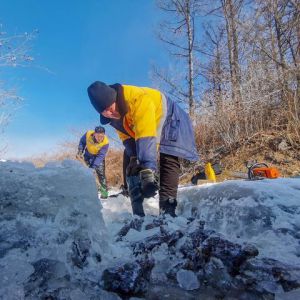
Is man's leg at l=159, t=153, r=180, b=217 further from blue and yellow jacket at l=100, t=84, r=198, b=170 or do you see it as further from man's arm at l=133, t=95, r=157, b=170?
man's arm at l=133, t=95, r=157, b=170

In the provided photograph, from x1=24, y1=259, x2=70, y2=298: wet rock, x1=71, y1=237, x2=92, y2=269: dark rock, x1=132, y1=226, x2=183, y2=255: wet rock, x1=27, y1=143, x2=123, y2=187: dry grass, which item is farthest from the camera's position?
x1=27, y1=143, x2=123, y2=187: dry grass

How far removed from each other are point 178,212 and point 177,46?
1088 centimetres

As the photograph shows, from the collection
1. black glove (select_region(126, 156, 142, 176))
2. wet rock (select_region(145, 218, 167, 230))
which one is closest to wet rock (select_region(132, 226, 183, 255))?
wet rock (select_region(145, 218, 167, 230))

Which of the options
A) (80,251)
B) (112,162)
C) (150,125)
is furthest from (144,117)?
(112,162)

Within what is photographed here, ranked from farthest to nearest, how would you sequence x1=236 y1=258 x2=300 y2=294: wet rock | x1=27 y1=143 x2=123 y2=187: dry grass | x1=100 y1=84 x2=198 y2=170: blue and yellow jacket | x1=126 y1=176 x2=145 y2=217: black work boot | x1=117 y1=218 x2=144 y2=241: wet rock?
x1=27 y1=143 x2=123 y2=187: dry grass, x1=126 y1=176 x2=145 y2=217: black work boot, x1=100 y1=84 x2=198 y2=170: blue and yellow jacket, x1=117 y1=218 x2=144 y2=241: wet rock, x1=236 y1=258 x2=300 y2=294: wet rock

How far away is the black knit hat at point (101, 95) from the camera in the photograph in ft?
8.36

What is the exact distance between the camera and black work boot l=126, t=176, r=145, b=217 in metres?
2.88

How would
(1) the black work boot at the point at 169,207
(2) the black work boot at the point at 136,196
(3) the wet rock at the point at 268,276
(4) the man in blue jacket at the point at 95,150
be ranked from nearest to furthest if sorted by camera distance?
(3) the wet rock at the point at 268,276, (1) the black work boot at the point at 169,207, (2) the black work boot at the point at 136,196, (4) the man in blue jacket at the point at 95,150

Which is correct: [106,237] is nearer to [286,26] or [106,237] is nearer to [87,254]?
[87,254]

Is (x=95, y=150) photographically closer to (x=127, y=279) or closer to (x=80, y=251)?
(x=80, y=251)

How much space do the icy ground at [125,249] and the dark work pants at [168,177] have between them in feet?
1.30

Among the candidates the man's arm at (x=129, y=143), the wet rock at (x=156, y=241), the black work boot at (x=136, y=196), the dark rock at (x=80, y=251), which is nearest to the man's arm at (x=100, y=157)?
the man's arm at (x=129, y=143)

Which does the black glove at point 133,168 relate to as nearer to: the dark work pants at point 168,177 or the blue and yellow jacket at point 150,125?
the blue and yellow jacket at point 150,125

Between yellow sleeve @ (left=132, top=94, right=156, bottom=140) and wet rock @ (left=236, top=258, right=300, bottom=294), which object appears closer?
wet rock @ (left=236, top=258, right=300, bottom=294)
